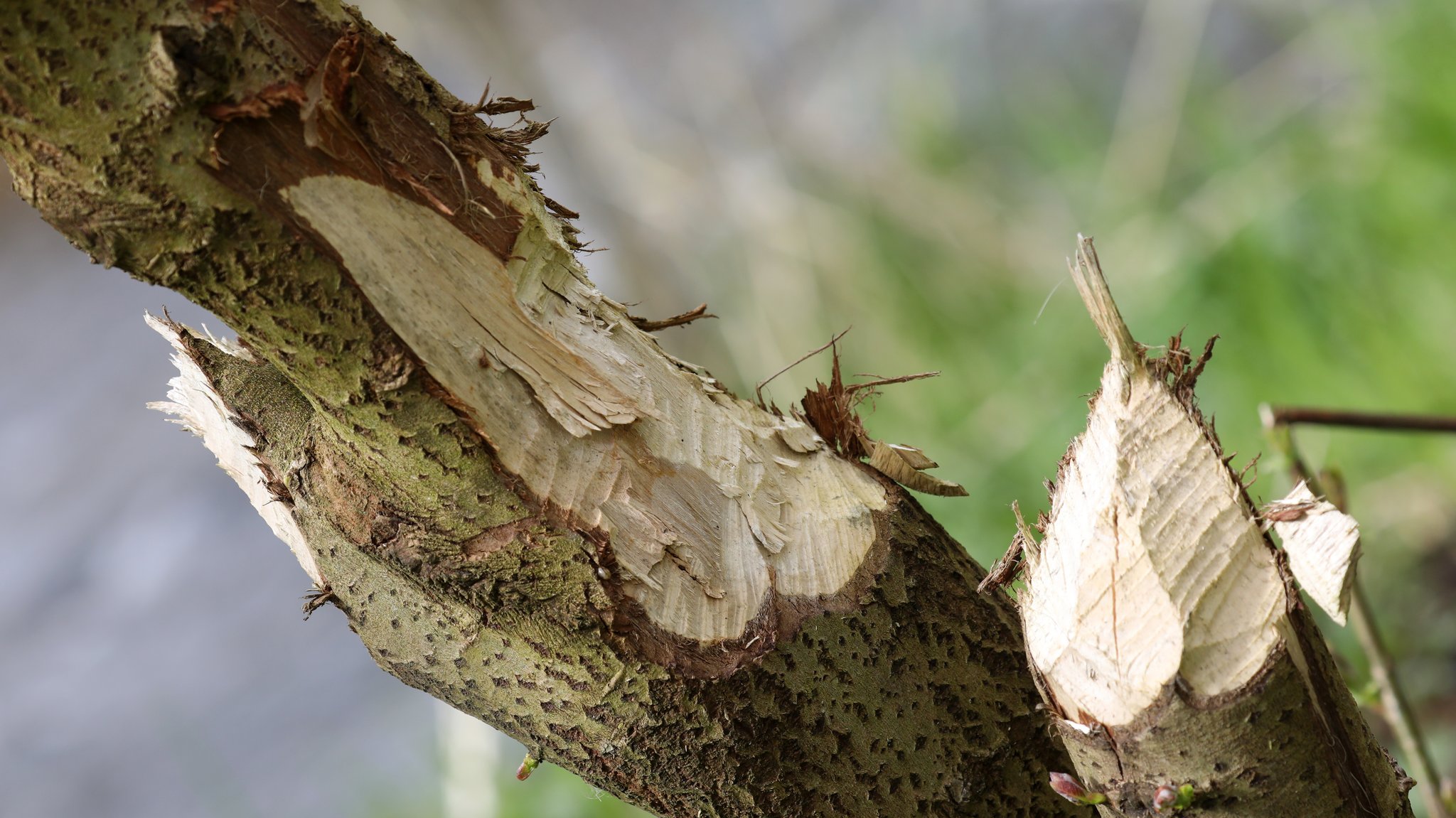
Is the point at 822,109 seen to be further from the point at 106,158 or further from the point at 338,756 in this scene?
the point at 106,158

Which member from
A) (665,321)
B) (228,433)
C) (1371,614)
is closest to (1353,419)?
(1371,614)

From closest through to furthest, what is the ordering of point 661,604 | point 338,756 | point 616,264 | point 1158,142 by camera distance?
point 661,604
point 1158,142
point 338,756
point 616,264

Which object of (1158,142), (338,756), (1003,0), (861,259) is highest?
(1003,0)

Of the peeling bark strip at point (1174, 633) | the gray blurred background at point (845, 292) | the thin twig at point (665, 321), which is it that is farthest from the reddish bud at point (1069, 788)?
the gray blurred background at point (845, 292)

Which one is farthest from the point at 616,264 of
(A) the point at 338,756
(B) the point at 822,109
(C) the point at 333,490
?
(C) the point at 333,490

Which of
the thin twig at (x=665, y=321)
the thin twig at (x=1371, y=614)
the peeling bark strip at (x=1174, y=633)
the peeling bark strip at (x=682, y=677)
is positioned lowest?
the peeling bark strip at (x=682, y=677)

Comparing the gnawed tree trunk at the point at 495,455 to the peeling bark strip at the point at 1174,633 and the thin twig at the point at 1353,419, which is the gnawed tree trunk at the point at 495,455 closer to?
the peeling bark strip at the point at 1174,633

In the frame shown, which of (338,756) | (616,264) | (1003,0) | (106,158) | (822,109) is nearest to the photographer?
(106,158)
